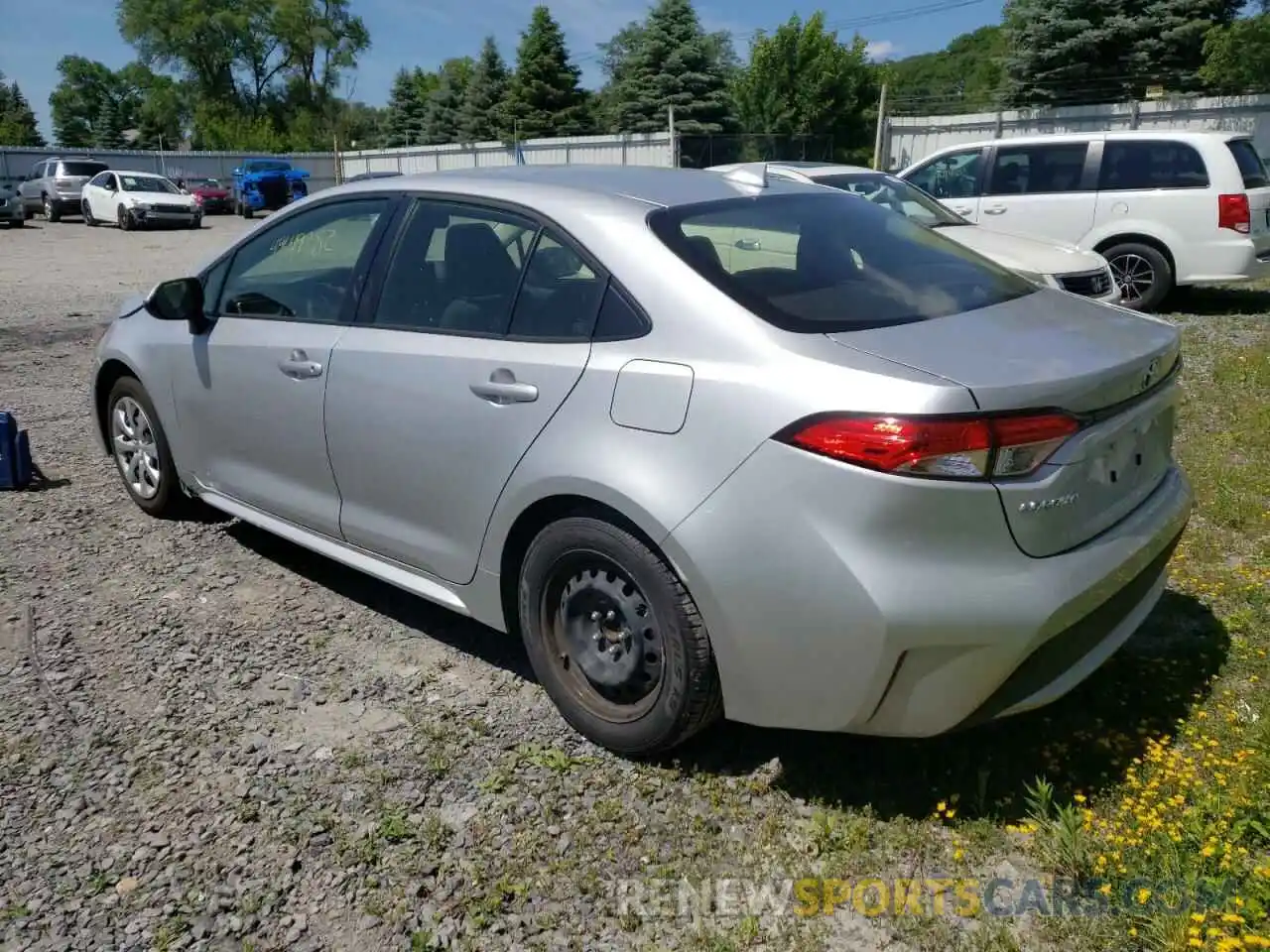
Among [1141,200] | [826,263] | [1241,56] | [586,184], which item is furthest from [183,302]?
[1241,56]

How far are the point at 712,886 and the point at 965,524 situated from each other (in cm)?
107

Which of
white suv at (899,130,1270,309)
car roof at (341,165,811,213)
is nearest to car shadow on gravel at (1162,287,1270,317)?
white suv at (899,130,1270,309)

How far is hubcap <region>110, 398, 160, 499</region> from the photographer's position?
4926 mm

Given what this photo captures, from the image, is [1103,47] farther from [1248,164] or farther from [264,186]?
[264,186]

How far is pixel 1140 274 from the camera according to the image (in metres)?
10.4

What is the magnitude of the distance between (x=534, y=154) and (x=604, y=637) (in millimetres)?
34210

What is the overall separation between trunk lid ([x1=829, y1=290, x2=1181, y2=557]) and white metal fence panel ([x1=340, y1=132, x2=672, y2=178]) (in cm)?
2211

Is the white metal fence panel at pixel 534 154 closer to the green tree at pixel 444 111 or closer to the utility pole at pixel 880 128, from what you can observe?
the utility pole at pixel 880 128

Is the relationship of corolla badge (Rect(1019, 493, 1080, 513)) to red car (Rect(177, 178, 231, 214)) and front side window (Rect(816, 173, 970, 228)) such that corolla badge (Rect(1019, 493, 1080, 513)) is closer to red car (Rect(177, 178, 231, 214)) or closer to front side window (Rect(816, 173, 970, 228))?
front side window (Rect(816, 173, 970, 228))

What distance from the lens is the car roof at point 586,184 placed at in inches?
128

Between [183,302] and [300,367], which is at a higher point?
[183,302]

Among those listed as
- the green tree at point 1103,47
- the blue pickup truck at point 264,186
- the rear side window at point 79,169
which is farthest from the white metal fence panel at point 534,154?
the green tree at point 1103,47

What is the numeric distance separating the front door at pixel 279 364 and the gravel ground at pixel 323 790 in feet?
1.63

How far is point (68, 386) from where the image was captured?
8172 mm
